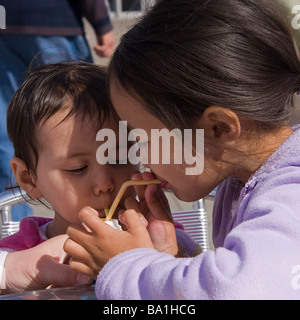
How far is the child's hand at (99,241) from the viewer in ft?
4.59

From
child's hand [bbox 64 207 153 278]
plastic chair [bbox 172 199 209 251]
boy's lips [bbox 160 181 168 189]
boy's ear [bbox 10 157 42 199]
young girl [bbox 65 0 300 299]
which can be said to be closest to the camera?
young girl [bbox 65 0 300 299]

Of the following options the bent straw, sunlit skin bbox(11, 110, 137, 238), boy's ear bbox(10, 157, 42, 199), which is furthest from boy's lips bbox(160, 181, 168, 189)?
boy's ear bbox(10, 157, 42, 199)

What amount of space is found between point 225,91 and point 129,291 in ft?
1.70

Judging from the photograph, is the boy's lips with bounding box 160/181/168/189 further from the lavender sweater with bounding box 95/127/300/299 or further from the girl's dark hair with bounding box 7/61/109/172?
the lavender sweater with bounding box 95/127/300/299

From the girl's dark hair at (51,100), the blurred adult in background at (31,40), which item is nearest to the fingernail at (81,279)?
the girl's dark hair at (51,100)

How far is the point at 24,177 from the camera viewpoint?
1941 millimetres

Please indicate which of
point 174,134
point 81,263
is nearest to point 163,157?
point 174,134

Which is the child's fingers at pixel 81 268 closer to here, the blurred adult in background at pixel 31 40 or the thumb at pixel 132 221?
the thumb at pixel 132 221

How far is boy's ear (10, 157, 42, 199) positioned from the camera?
1914 mm

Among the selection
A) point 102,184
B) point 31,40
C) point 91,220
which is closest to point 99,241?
point 91,220

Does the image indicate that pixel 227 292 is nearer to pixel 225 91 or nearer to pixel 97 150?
pixel 225 91

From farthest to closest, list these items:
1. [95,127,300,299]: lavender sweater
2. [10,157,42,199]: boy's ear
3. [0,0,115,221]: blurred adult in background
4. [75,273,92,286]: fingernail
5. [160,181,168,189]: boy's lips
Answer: [0,0,115,221]: blurred adult in background < [10,157,42,199]: boy's ear < [160,181,168,189]: boy's lips < [75,273,92,286]: fingernail < [95,127,300,299]: lavender sweater

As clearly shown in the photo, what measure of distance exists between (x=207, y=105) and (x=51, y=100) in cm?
52

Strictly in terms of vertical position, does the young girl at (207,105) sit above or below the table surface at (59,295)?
above
